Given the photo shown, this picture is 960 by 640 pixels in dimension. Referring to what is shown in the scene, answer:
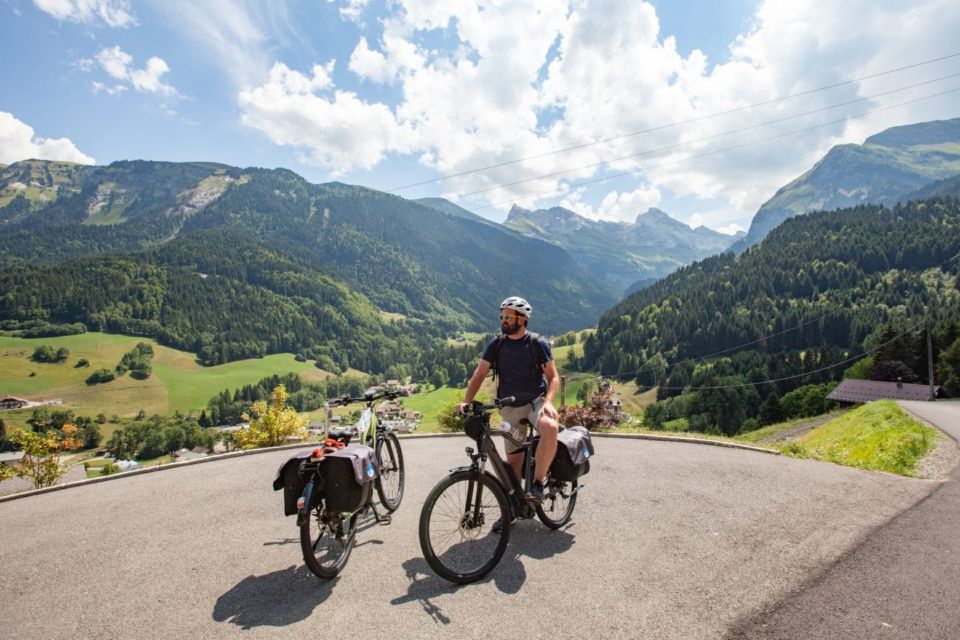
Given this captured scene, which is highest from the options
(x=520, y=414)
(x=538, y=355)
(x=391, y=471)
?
(x=538, y=355)

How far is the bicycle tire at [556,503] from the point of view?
5883 millimetres

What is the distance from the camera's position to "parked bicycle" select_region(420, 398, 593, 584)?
15.6 ft

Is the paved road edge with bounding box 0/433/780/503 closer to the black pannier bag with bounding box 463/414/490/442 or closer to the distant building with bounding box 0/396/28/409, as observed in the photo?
the black pannier bag with bounding box 463/414/490/442

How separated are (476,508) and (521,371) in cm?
176

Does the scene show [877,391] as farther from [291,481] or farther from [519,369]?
[291,481]

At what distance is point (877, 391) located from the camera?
58.2 m

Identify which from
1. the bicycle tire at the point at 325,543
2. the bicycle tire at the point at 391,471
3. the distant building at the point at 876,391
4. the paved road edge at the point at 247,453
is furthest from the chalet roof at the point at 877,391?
the bicycle tire at the point at 325,543

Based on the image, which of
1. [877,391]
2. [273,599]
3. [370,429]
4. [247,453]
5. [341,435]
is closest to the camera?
[273,599]

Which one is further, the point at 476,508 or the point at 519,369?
the point at 519,369

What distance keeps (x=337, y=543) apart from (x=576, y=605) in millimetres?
3095

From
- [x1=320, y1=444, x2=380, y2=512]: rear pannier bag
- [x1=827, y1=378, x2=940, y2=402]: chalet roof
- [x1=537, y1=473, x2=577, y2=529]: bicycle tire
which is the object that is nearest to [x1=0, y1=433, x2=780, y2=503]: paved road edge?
[x1=320, y1=444, x2=380, y2=512]: rear pannier bag

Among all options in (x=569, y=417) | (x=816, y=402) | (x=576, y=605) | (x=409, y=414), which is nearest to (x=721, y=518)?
(x=576, y=605)

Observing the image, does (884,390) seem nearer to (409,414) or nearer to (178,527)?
(178,527)

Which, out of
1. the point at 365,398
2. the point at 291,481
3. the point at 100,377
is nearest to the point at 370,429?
the point at 365,398
